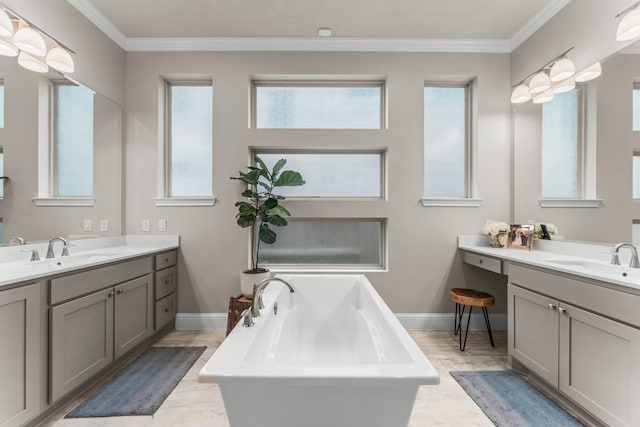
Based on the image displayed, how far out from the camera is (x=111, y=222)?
8.99 feet

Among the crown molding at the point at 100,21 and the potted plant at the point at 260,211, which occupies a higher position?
the crown molding at the point at 100,21

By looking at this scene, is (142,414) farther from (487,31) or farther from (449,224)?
(487,31)

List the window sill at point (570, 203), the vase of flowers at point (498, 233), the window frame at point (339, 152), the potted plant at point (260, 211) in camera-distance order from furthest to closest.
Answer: the window frame at point (339, 152)
the vase of flowers at point (498, 233)
the potted plant at point (260, 211)
the window sill at point (570, 203)

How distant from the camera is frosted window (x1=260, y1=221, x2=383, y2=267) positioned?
10.3 feet

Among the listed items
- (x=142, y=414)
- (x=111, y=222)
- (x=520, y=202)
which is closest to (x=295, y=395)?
(x=142, y=414)

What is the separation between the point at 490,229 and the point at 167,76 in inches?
138

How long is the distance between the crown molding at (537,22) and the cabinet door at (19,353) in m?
4.05

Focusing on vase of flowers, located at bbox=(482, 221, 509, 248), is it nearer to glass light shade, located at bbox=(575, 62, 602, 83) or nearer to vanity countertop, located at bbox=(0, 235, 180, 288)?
glass light shade, located at bbox=(575, 62, 602, 83)

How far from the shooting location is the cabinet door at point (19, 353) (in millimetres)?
1376

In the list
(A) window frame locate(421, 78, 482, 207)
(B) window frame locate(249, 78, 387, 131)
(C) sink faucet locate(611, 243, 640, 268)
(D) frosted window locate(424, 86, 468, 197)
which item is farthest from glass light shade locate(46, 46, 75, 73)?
(C) sink faucet locate(611, 243, 640, 268)

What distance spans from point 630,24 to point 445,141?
1462mm

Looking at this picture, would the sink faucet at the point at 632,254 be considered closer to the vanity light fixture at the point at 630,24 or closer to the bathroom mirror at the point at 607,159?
the bathroom mirror at the point at 607,159

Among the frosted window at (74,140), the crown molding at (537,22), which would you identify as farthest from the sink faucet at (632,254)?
the frosted window at (74,140)

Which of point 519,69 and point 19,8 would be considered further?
point 519,69
